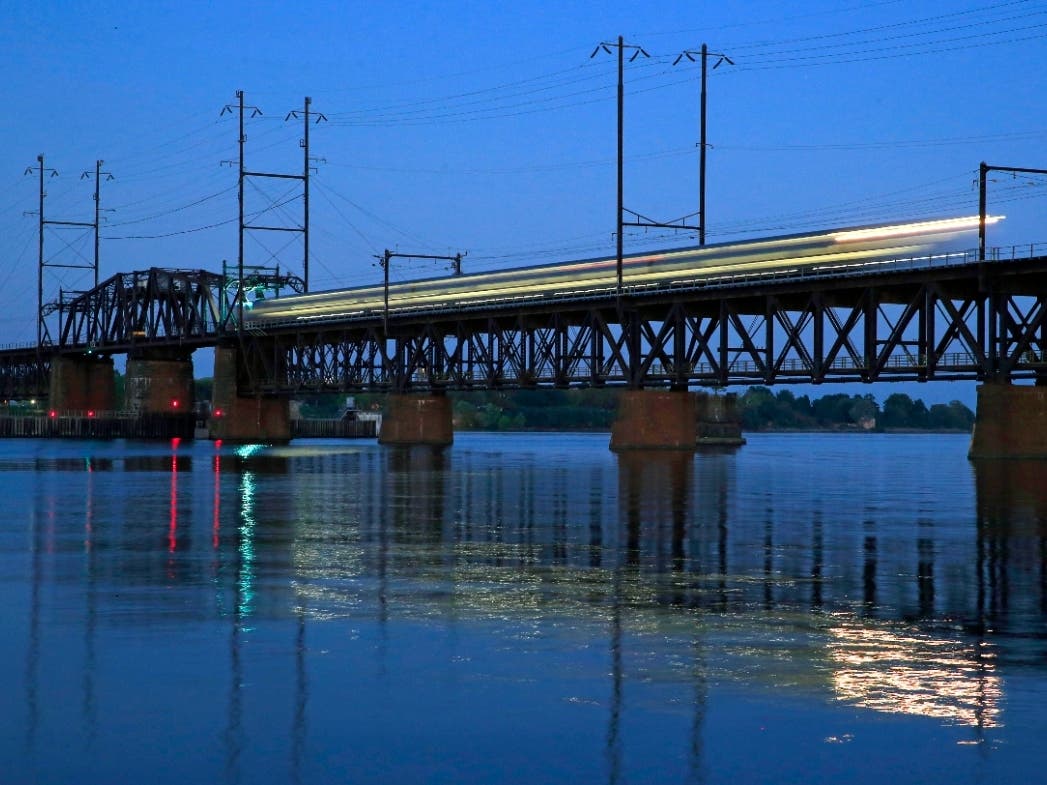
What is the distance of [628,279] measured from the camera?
90.6 meters

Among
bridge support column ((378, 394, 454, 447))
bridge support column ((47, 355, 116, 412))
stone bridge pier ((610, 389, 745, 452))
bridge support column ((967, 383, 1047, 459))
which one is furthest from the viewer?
bridge support column ((47, 355, 116, 412))

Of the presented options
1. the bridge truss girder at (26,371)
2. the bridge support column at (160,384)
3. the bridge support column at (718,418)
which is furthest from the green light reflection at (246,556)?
the bridge truss girder at (26,371)

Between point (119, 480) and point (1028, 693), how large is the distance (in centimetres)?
4094

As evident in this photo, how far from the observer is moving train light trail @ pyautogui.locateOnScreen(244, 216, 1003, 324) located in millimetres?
73438

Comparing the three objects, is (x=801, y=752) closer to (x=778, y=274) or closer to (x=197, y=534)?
(x=197, y=534)

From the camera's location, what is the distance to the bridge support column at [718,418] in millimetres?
133250

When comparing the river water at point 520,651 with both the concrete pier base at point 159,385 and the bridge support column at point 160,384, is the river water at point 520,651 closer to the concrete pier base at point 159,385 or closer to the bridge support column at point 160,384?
the bridge support column at point 160,384

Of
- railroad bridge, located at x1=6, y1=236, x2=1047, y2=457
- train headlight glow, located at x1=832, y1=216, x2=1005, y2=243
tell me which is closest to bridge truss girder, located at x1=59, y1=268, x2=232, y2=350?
railroad bridge, located at x1=6, y1=236, x2=1047, y2=457

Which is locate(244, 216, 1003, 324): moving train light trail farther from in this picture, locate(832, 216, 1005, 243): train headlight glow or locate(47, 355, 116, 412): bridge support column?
locate(47, 355, 116, 412): bridge support column

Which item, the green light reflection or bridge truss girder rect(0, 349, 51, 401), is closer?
the green light reflection

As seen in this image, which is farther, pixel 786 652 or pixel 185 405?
pixel 185 405

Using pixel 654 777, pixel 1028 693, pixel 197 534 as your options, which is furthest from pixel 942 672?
pixel 197 534

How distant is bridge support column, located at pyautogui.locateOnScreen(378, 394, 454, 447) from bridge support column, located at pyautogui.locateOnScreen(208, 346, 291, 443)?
22.6m

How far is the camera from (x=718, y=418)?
5325 inches
